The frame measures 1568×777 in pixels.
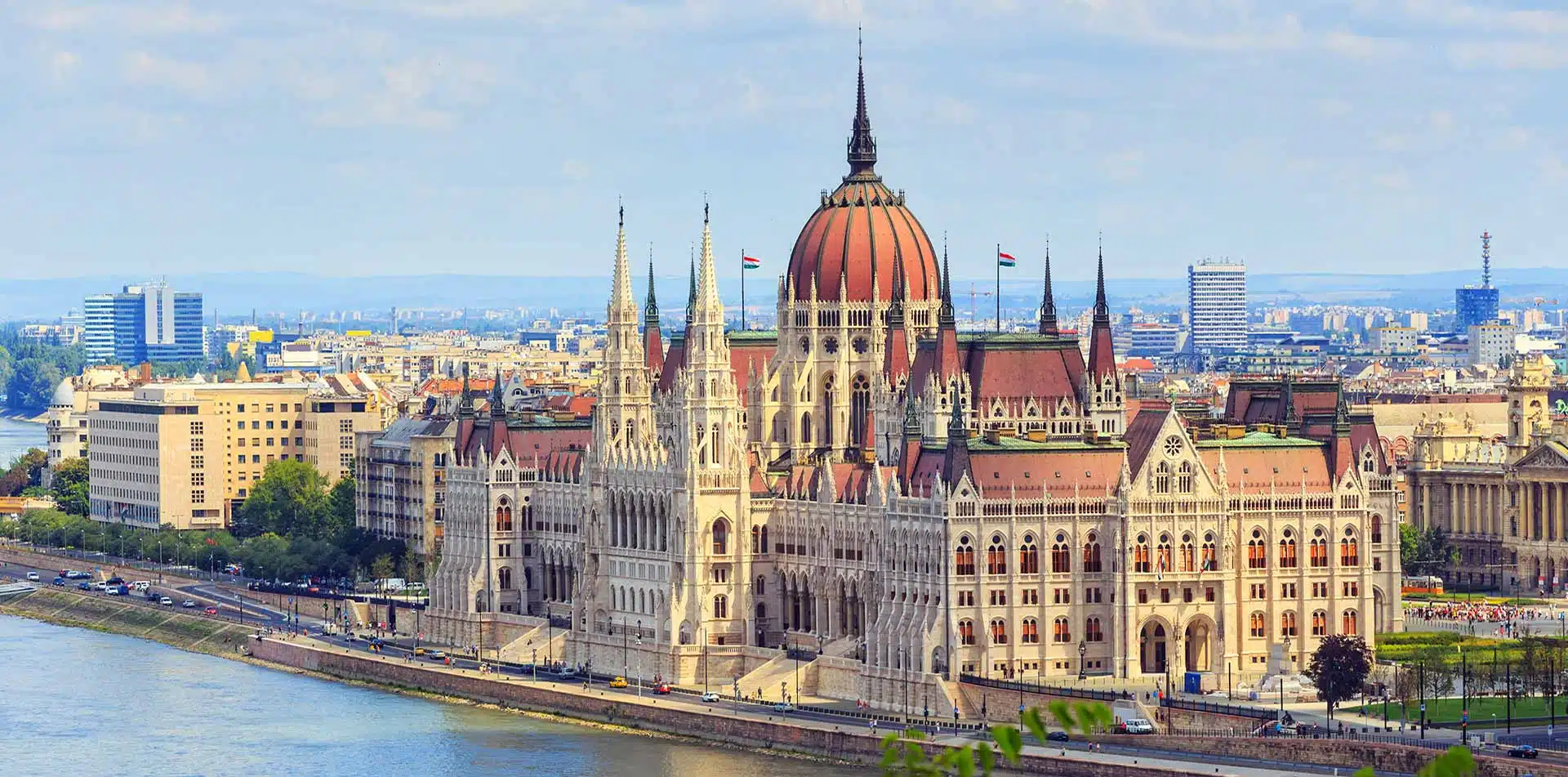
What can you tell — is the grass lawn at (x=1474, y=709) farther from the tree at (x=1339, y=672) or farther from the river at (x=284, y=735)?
the river at (x=284, y=735)

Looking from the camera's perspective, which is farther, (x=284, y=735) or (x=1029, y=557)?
(x=284, y=735)

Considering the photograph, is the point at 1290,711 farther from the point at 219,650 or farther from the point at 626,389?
the point at 219,650

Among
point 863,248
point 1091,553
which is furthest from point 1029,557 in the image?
point 863,248

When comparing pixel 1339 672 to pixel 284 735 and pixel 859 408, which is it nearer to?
pixel 859 408

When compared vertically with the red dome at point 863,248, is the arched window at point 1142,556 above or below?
below

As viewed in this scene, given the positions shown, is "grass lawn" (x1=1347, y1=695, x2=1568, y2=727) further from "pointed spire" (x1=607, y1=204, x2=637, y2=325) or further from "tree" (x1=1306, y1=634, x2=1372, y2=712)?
"pointed spire" (x1=607, y1=204, x2=637, y2=325)

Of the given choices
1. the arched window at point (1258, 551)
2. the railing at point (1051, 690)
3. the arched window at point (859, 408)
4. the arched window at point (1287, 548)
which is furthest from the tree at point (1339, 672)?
the arched window at point (859, 408)
